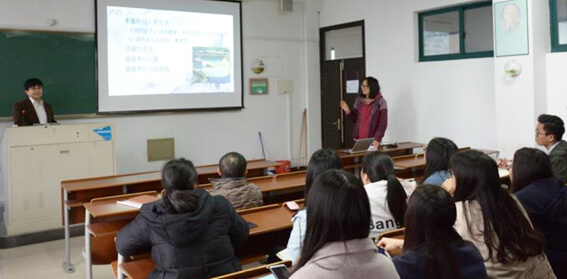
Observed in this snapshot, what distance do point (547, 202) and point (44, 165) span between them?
4.57 m

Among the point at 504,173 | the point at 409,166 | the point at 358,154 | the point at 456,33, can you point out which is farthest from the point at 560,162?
the point at 456,33

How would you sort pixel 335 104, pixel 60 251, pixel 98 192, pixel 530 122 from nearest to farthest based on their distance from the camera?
pixel 98 192 → pixel 60 251 → pixel 530 122 → pixel 335 104

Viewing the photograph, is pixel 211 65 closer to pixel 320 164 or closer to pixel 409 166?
pixel 409 166

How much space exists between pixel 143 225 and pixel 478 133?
5.01 m

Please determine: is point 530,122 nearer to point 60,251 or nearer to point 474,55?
point 474,55

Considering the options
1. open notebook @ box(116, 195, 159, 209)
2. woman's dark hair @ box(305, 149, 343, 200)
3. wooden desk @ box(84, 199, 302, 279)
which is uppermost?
woman's dark hair @ box(305, 149, 343, 200)

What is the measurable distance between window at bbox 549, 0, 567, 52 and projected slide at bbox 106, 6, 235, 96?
4250 mm

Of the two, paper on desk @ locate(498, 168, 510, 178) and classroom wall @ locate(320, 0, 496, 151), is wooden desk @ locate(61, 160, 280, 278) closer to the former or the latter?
paper on desk @ locate(498, 168, 510, 178)

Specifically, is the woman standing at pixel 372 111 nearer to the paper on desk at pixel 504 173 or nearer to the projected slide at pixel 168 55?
the projected slide at pixel 168 55

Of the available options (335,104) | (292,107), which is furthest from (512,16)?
(292,107)

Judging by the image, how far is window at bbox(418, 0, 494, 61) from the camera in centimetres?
627

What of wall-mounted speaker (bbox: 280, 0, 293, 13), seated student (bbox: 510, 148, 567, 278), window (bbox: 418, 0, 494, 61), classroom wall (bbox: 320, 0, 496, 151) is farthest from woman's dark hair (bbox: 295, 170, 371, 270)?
wall-mounted speaker (bbox: 280, 0, 293, 13)

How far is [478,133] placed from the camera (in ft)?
20.3

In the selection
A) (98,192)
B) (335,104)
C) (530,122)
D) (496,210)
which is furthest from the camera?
(335,104)
